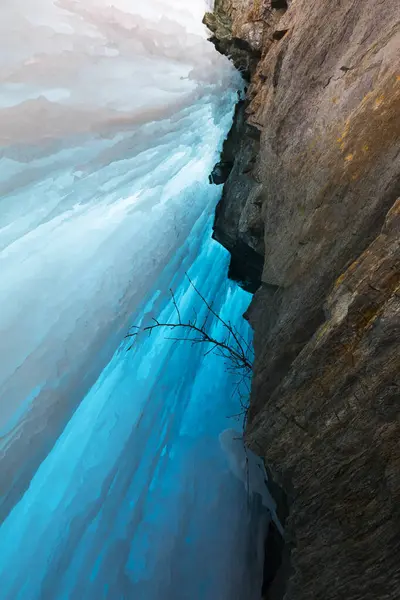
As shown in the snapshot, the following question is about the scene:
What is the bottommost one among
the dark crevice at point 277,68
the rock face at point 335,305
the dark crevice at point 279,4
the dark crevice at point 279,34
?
the rock face at point 335,305

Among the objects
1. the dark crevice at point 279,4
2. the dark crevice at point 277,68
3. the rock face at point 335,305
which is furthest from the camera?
the dark crevice at point 279,4

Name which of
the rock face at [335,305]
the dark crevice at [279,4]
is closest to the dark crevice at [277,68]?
the rock face at [335,305]

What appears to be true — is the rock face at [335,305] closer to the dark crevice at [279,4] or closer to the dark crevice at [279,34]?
the dark crevice at [279,34]

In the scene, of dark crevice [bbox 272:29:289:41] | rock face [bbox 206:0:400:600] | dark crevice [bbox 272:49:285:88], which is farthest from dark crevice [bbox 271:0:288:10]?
dark crevice [bbox 272:49:285:88]

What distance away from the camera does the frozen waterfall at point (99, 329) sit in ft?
8.40

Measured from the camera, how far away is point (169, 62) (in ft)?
11.3

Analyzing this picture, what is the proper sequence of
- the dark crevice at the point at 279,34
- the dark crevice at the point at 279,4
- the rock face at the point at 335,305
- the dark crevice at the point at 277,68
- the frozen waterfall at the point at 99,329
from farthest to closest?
the dark crevice at the point at 279,4, the dark crevice at the point at 279,34, the dark crevice at the point at 277,68, the frozen waterfall at the point at 99,329, the rock face at the point at 335,305

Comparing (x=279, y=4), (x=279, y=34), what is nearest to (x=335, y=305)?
(x=279, y=34)

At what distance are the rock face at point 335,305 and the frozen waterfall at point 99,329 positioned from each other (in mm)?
1190

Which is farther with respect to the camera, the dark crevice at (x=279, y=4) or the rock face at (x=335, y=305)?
the dark crevice at (x=279, y=4)

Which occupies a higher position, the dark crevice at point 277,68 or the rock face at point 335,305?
the dark crevice at point 277,68

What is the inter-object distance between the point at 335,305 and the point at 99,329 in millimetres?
2046

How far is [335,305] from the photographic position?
1648 millimetres

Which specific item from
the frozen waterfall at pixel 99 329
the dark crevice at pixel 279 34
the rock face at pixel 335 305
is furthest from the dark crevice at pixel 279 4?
the frozen waterfall at pixel 99 329
